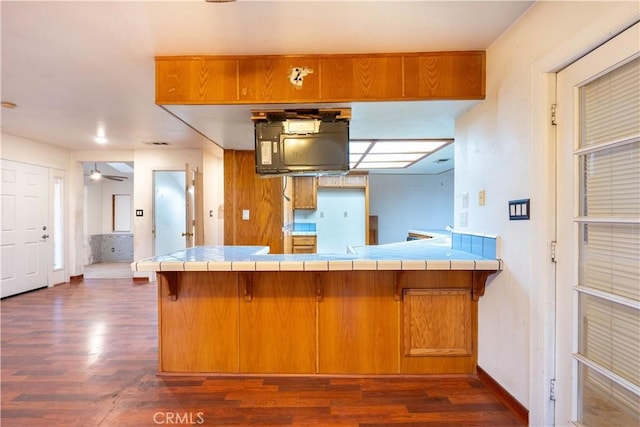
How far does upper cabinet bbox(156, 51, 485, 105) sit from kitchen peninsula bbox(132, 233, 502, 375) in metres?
1.06

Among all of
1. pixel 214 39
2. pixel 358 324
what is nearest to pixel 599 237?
pixel 358 324

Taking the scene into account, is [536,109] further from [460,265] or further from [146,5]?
[146,5]

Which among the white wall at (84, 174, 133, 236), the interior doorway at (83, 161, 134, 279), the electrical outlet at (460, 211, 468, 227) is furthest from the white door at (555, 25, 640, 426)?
the white wall at (84, 174, 133, 236)

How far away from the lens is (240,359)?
2.33 m

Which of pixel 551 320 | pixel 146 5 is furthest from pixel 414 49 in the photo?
pixel 551 320

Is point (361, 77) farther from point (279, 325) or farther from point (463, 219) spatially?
point (279, 325)

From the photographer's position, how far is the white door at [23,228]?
4352 mm

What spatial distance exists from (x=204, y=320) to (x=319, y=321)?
812 mm

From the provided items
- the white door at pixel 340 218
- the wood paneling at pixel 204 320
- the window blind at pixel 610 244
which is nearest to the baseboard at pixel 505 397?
the window blind at pixel 610 244

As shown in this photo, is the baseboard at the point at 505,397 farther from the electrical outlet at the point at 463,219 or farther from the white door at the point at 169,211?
the white door at the point at 169,211

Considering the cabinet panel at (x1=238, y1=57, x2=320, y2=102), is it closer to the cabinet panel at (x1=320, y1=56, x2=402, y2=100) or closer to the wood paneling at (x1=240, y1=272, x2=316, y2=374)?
the cabinet panel at (x1=320, y1=56, x2=402, y2=100)

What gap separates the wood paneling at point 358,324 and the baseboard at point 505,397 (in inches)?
22.2

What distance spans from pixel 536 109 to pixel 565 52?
0.27m

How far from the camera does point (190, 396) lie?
207cm
